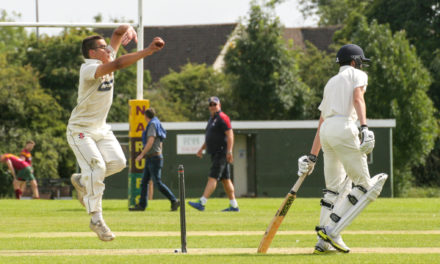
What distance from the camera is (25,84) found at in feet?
145

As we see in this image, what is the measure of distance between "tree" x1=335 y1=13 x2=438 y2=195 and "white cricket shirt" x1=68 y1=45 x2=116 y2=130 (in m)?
27.9

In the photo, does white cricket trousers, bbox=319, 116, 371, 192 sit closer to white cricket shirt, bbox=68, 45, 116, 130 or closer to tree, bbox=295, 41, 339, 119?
white cricket shirt, bbox=68, 45, 116, 130

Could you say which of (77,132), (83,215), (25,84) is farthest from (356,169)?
(25,84)

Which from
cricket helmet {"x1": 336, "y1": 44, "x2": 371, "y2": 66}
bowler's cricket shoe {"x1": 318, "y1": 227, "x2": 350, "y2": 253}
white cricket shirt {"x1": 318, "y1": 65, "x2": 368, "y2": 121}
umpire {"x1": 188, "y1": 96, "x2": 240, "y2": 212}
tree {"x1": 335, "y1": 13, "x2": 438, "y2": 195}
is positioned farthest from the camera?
tree {"x1": 335, "y1": 13, "x2": 438, "y2": 195}

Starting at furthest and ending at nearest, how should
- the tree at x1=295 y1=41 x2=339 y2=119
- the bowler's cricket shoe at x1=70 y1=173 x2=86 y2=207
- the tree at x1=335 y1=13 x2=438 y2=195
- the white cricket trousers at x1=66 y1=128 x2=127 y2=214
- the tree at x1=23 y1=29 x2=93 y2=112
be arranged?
the tree at x1=295 y1=41 x2=339 y2=119 < the tree at x1=23 y1=29 x2=93 y2=112 < the tree at x1=335 y1=13 x2=438 y2=195 < the bowler's cricket shoe at x1=70 y1=173 x2=86 y2=207 < the white cricket trousers at x1=66 y1=128 x2=127 y2=214

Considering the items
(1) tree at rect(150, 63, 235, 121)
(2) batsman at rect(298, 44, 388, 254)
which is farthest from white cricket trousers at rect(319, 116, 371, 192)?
(1) tree at rect(150, 63, 235, 121)

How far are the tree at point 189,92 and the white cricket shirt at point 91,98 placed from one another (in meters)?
39.2

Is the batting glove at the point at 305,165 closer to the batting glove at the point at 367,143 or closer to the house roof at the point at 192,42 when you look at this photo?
the batting glove at the point at 367,143

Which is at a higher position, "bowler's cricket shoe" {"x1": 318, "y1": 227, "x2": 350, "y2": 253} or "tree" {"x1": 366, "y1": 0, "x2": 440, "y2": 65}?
"tree" {"x1": 366, "y1": 0, "x2": 440, "y2": 65}

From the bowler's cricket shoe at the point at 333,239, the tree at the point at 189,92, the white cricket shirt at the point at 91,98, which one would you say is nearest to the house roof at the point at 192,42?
the tree at the point at 189,92

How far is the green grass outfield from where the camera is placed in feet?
28.9

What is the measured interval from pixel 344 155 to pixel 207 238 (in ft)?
8.99

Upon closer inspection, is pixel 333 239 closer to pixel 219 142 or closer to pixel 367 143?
pixel 367 143

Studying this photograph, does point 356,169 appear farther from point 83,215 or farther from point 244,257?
point 83,215
